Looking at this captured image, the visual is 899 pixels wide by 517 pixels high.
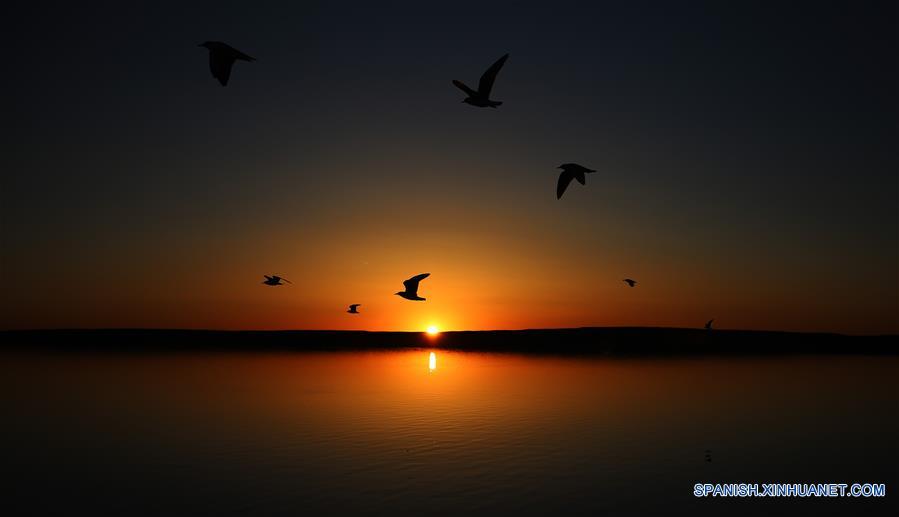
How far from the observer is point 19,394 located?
49219mm

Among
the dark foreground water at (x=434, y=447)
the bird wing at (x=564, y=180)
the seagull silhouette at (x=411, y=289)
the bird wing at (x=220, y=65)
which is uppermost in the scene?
the bird wing at (x=220, y=65)

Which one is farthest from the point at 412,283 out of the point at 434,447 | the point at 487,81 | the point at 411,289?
the point at 487,81

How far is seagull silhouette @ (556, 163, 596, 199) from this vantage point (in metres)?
23.7

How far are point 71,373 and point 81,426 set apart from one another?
124 ft

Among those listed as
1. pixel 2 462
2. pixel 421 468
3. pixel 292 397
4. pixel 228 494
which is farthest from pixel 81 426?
pixel 421 468

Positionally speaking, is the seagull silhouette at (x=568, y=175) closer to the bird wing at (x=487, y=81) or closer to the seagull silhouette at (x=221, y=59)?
the bird wing at (x=487, y=81)

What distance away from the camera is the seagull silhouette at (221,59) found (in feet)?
61.2

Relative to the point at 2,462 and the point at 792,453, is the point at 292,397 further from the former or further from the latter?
the point at 792,453

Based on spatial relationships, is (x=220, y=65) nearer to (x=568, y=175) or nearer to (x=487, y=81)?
(x=487, y=81)

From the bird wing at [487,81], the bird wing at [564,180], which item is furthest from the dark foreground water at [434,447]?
the bird wing at [487,81]

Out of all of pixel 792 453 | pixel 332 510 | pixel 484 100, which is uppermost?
pixel 484 100

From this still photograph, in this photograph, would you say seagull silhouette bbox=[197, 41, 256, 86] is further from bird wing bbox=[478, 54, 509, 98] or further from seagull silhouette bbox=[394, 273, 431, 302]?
seagull silhouette bbox=[394, 273, 431, 302]

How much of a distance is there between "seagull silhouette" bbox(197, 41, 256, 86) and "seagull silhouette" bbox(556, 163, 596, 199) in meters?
10.6

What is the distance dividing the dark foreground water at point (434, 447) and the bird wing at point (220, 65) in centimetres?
1187
